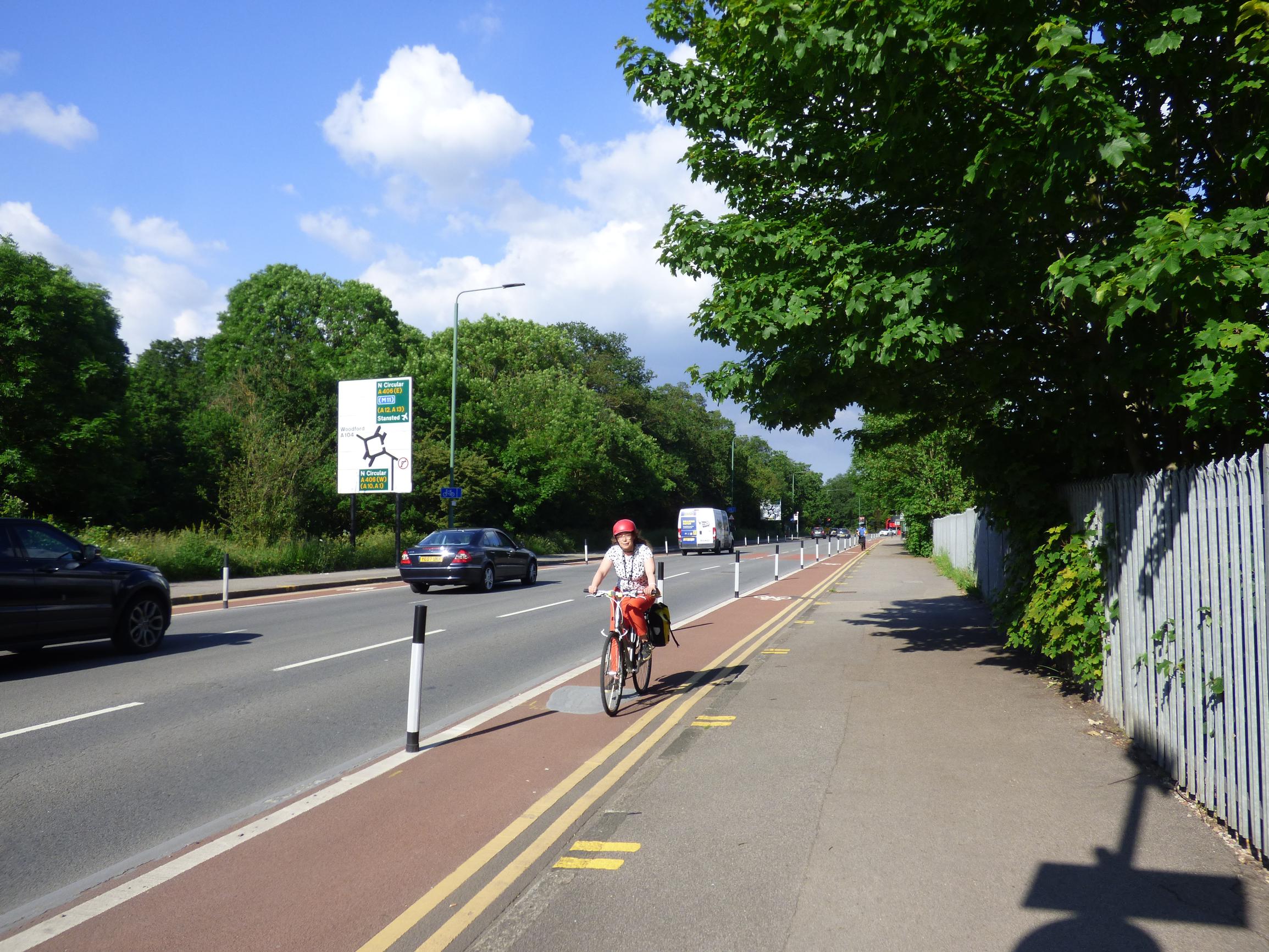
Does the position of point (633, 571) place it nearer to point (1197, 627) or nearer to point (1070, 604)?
point (1070, 604)

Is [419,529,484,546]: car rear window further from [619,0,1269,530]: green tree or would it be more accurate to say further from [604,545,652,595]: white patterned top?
[604,545,652,595]: white patterned top

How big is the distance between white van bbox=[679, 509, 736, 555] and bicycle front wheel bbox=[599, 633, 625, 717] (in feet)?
128

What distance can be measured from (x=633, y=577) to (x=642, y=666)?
3.37 ft

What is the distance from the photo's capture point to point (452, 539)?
2125cm

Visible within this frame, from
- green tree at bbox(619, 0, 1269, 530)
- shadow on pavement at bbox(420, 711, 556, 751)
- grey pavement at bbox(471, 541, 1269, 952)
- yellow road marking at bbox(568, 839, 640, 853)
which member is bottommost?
shadow on pavement at bbox(420, 711, 556, 751)

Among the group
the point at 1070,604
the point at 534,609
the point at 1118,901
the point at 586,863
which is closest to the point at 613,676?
the point at 586,863

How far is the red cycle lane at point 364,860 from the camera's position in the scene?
3.69 m

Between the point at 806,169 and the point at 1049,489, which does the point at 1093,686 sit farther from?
the point at 806,169

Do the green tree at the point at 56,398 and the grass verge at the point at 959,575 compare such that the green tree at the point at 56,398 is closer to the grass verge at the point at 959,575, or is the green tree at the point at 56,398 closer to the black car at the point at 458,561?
the black car at the point at 458,561

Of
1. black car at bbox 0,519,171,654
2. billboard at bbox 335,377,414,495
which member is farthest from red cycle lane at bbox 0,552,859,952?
billboard at bbox 335,377,414,495

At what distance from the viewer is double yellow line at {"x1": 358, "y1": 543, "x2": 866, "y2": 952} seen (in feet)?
12.1

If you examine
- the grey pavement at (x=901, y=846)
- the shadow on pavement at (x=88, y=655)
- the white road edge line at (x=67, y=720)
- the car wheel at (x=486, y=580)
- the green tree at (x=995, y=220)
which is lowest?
the shadow on pavement at (x=88, y=655)

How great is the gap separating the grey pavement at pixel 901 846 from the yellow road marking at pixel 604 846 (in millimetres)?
42

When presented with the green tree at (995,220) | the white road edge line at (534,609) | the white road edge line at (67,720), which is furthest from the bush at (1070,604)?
the white road edge line at (534,609)
